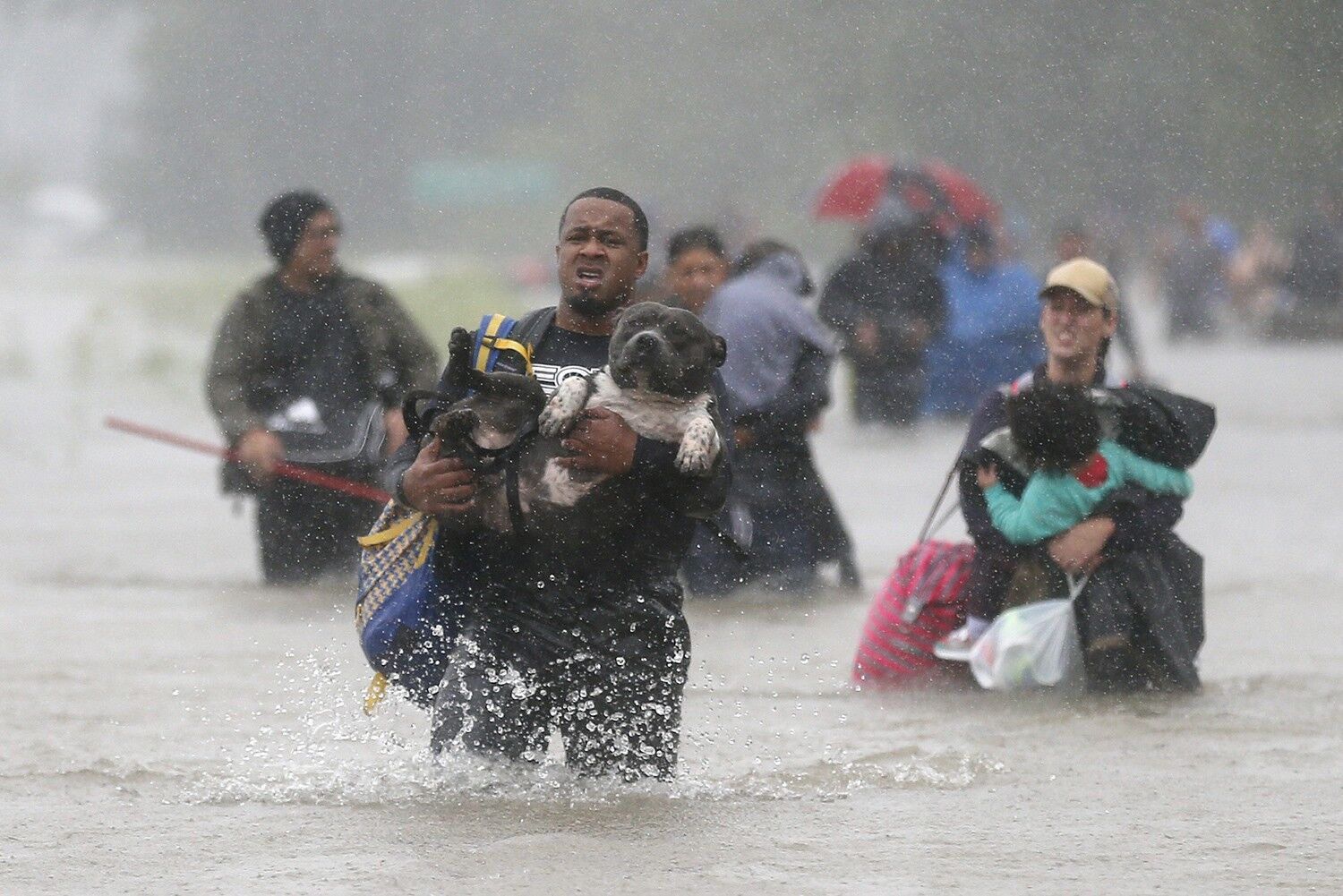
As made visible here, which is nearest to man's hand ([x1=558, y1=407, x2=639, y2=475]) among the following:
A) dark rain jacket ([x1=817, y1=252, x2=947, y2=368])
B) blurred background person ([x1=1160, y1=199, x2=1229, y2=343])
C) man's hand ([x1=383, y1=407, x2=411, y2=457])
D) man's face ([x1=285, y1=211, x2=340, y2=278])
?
man's hand ([x1=383, y1=407, x2=411, y2=457])

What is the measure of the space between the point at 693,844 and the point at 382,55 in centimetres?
5080

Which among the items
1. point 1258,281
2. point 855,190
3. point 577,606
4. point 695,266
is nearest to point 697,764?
point 577,606

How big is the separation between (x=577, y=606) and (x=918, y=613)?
258 centimetres

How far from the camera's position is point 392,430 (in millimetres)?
9914

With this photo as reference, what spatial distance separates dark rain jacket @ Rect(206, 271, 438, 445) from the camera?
9953mm

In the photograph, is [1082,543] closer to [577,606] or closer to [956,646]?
[956,646]

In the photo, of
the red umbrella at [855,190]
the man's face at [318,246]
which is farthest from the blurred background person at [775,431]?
the red umbrella at [855,190]

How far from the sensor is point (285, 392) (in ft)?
33.5

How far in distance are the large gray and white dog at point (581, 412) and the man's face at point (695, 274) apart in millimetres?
4565

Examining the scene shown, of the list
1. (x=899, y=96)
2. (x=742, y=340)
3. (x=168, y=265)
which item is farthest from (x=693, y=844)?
(x=168, y=265)

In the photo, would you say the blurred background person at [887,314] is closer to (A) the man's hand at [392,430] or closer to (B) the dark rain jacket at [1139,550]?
(A) the man's hand at [392,430]

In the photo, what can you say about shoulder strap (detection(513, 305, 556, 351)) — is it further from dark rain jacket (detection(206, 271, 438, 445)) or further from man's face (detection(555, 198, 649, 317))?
dark rain jacket (detection(206, 271, 438, 445))

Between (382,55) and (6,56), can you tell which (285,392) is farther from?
(6,56)

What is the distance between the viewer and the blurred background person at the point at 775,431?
1006 centimetres
